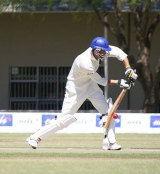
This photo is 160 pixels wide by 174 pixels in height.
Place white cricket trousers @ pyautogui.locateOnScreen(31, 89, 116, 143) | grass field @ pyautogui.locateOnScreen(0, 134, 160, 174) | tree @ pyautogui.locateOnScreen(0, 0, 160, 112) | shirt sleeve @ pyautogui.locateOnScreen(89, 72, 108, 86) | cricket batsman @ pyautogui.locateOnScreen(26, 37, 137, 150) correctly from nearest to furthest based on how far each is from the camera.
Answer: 1. grass field @ pyautogui.locateOnScreen(0, 134, 160, 174)
2. shirt sleeve @ pyautogui.locateOnScreen(89, 72, 108, 86)
3. cricket batsman @ pyautogui.locateOnScreen(26, 37, 137, 150)
4. white cricket trousers @ pyautogui.locateOnScreen(31, 89, 116, 143)
5. tree @ pyautogui.locateOnScreen(0, 0, 160, 112)

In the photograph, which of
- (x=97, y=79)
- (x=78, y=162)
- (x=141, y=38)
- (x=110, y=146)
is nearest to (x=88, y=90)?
(x=97, y=79)

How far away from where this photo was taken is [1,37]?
27828mm

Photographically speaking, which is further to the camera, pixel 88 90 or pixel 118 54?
pixel 88 90

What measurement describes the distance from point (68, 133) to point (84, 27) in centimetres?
979

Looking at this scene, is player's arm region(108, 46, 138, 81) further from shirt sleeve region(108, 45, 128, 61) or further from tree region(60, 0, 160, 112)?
tree region(60, 0, 160, 112)

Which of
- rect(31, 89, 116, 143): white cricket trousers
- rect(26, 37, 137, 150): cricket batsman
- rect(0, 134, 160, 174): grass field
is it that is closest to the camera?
rect(0, 134, 160, 174): grass field

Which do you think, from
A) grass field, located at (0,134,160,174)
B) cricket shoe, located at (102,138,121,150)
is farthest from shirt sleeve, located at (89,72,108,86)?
grass field, located at (0,134,160,174)

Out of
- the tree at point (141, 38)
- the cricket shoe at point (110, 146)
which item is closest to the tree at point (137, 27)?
the tree at point (141, 38)

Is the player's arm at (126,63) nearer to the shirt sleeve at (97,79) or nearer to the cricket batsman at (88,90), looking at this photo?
the cricket batsman at (88,90)

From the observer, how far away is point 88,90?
10852 mm

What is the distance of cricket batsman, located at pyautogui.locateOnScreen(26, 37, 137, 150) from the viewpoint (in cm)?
1056

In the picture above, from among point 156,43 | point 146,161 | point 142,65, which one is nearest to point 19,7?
point 142,65

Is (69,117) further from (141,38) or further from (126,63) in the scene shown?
(141,38)

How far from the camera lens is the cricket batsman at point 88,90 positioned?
10.6 meters
